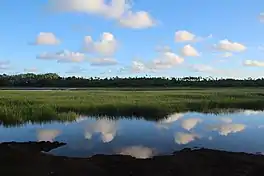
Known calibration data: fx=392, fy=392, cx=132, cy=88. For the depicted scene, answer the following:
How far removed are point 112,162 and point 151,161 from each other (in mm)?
Result: 1540

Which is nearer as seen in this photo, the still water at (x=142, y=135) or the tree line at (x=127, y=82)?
the still water at (x=142, y=135)

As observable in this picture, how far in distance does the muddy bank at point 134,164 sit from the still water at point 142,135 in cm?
151

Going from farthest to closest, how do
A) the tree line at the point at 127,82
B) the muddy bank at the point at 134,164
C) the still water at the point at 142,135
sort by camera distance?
the tree line at the point at 127,82 < the still water at the point at 142,135 < the muddy bank at the point at 134,164

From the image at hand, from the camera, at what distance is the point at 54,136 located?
22.2 meters

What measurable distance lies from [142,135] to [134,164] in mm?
8235

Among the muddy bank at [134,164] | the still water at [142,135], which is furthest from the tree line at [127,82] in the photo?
the muddy bank at [134,164]

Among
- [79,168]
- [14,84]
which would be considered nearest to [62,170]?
[79,168]

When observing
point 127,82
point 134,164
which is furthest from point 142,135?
point 127,82

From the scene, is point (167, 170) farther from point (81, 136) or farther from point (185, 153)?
point (81, 136)

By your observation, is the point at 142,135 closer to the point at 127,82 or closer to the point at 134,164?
the point at 134,164

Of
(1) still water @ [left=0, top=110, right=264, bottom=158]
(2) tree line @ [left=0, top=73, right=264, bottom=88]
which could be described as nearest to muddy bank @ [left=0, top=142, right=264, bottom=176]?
(1) still water @ [left=0, top=110, right=264, bottom=158]

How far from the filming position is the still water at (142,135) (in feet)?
60.7

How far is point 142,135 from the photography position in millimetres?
22812

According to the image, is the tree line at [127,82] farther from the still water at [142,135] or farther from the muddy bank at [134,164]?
the muddy bank at [134,164]
